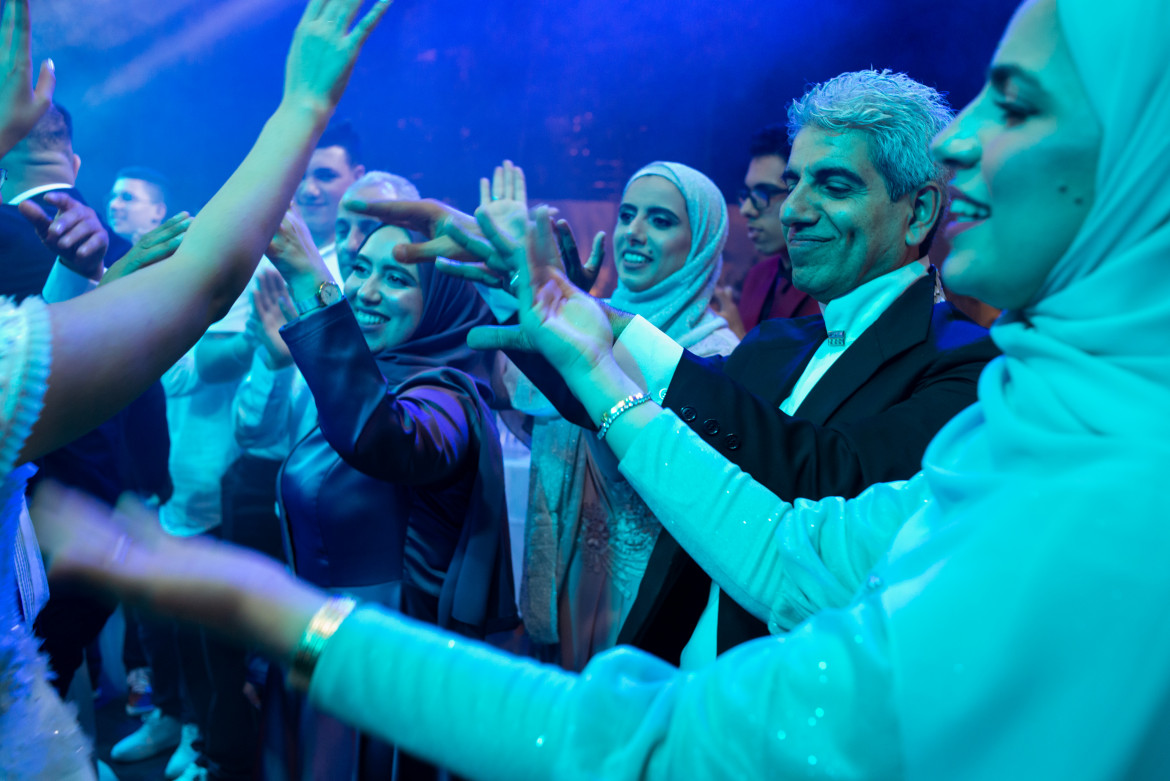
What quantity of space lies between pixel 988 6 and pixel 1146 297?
409 cm

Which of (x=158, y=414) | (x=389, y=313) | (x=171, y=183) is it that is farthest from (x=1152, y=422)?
(x=171, y=183)

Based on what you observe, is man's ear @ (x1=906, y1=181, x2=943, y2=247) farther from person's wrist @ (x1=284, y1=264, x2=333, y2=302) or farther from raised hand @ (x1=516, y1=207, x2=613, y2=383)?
person's wrist @ (x1=284, y1=264, x2=333, y2=302)

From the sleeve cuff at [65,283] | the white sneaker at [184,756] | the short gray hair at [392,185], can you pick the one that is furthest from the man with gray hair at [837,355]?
the white sneaker at [184,756]

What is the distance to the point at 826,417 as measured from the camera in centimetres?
133

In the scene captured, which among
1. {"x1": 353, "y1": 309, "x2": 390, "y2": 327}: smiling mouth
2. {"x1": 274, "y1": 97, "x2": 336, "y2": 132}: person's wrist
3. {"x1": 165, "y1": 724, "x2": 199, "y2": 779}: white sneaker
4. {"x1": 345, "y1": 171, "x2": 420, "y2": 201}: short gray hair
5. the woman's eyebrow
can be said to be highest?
the woman's eyebrow

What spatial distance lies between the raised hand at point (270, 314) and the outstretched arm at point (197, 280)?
1.62 m

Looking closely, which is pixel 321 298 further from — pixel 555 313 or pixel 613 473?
pixel 613 473

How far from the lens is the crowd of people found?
523 millimetres

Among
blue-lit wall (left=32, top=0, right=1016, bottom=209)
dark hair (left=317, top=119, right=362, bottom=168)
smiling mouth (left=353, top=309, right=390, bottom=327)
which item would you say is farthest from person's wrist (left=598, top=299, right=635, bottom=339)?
dark hair (left=317, top=119, right=362, bottom=168)

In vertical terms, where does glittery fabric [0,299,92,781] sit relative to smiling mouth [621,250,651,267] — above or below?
below

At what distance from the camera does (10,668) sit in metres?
0.81

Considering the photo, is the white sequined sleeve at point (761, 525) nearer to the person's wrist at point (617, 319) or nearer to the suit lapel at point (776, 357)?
the person's wrist at point (617, 319)

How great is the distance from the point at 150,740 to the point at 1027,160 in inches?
136

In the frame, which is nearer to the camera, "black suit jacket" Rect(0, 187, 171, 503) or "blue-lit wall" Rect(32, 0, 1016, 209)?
"black suit jacket" Rect(0, 187, 171, 503)
